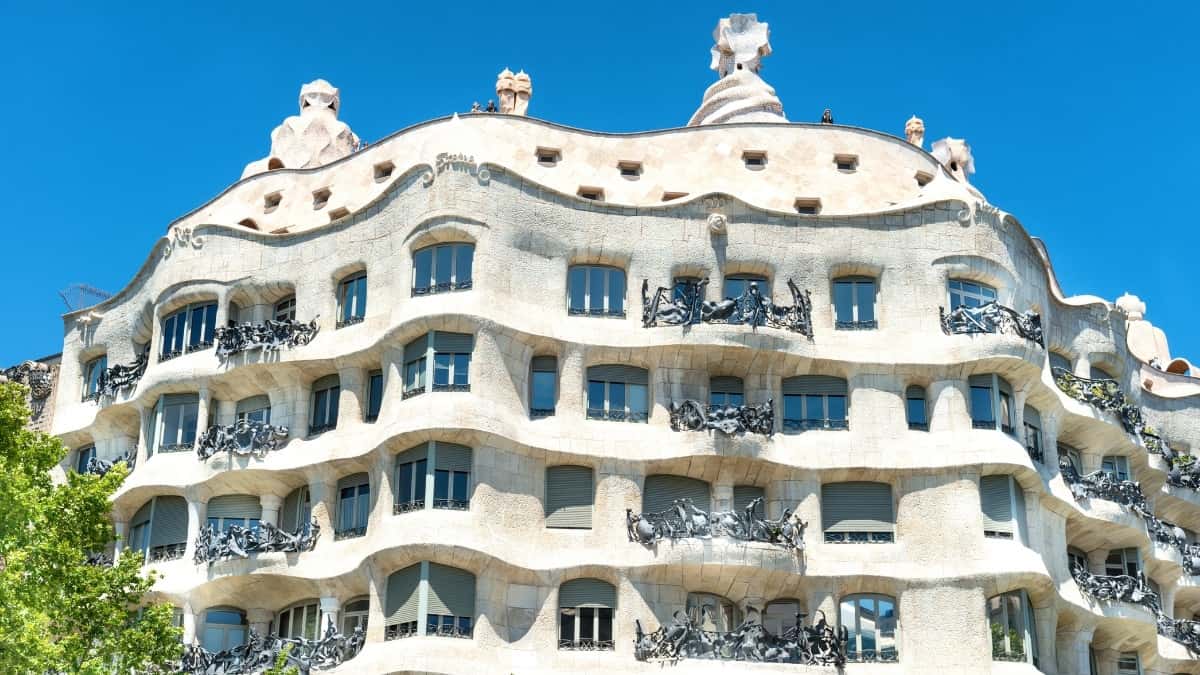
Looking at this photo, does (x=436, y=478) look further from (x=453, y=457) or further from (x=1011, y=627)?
(x=1011, y=627)

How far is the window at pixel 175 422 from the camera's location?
52094 mm

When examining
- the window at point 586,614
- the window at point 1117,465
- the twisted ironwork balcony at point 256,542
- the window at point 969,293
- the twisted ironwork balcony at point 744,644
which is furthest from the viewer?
the window at point 1117,465

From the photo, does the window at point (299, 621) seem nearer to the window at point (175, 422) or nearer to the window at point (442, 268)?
the window at point (175, 422)

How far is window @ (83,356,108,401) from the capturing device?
56.7 metres

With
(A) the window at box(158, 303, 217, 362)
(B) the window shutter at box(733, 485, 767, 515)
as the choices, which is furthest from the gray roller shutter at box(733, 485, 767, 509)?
(A) the window at box(158, 303, 217, 362)

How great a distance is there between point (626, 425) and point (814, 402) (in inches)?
198

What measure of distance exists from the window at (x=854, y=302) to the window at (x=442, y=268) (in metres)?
9.74

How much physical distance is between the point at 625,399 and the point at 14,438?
15150 millimetres

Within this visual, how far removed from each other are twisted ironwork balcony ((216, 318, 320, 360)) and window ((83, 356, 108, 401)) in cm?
650

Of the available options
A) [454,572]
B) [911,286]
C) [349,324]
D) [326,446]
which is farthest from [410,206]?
[911,286]

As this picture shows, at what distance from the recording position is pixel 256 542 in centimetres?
4906

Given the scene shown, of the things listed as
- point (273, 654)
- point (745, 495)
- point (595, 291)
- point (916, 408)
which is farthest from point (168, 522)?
point (916, 408)

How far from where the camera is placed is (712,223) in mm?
51594

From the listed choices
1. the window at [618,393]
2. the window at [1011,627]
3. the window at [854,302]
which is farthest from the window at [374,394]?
the window at [1011,627]
